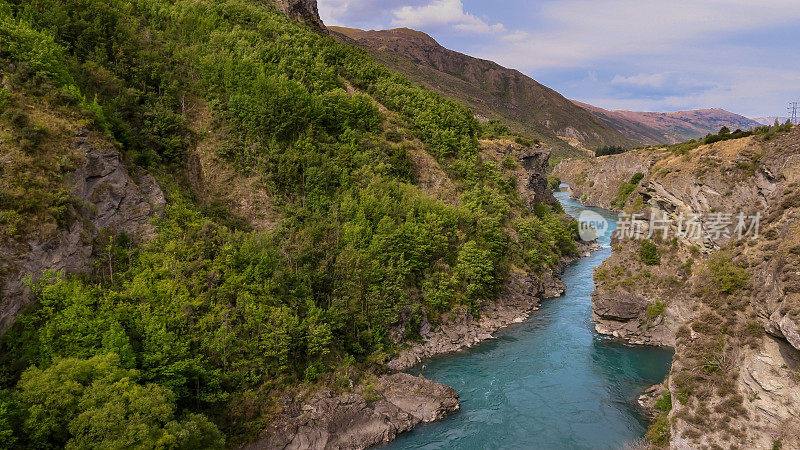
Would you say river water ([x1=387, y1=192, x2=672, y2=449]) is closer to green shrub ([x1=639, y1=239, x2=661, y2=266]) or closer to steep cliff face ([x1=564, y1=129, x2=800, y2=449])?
steep cliff face ([x1=564, y1=129, x2=800, y2=449])

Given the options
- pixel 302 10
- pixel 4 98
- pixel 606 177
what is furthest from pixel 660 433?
pixel 606 177

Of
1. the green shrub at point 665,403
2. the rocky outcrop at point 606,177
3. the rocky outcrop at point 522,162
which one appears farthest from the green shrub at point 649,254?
the rocky outcrop at point 606,177

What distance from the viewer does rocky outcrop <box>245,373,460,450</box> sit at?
2634cm

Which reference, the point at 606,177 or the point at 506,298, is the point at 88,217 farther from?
the point at 606,177

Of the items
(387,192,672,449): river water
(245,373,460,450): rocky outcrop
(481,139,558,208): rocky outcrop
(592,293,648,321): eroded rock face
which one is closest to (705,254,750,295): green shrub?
(387,192,672,449): river water

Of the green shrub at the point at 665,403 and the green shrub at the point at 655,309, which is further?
the green shrub at the point at 655,309

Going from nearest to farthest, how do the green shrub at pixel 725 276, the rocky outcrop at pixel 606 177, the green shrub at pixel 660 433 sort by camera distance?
the green shrub at pixel 660 433
the green shrub at pixel 725 276
the rocky outcrop at pixel 606 177

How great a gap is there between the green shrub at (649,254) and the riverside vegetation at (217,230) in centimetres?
1344

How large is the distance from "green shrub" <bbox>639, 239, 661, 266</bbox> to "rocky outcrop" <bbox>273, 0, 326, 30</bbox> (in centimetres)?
6431

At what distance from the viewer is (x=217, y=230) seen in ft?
106

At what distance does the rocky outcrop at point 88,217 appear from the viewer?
70.4ft

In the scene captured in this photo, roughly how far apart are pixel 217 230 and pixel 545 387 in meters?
29.6

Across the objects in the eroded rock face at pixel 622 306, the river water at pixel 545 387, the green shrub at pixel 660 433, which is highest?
the eroded rock face at pixel 622 306

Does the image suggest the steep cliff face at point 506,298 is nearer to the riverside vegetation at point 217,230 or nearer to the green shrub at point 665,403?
the riverside vegetation at point 217,230
